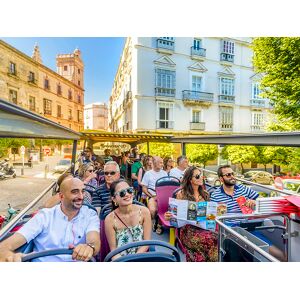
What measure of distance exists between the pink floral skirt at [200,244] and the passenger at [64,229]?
2.55ft

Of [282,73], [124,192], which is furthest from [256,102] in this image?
[124,192]

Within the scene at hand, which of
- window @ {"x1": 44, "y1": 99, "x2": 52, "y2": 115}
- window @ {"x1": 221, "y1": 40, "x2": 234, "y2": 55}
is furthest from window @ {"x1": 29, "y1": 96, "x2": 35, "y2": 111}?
window @ {"x1": 221, "y1": 40, "x2": 234, "y2": 55}

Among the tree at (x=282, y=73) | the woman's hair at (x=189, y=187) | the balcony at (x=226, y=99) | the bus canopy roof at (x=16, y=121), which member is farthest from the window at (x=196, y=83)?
the bus canopy roof at (x=16, y=121)

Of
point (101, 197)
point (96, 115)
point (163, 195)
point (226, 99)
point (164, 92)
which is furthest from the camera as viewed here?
point (96, 115)

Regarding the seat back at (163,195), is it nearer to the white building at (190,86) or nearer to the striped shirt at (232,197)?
the striped shirt at (232,197)

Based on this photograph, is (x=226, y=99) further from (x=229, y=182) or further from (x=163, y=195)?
(x=229, y=182)

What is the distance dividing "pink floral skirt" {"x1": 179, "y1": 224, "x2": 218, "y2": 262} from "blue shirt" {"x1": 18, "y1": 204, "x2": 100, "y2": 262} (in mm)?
778

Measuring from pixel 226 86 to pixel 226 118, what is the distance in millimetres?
2233

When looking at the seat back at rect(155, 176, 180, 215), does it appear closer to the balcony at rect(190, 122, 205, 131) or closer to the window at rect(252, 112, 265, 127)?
the balcony at rect(190, 122, 205, 131)

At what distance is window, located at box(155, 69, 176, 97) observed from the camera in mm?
14375

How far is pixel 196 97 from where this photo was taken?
15.7 meters
